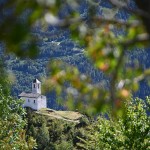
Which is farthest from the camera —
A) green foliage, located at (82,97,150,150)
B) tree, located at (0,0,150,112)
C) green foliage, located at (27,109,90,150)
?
green foliage, located at (27,109,90,150)

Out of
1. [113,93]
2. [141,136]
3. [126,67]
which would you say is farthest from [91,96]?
[141,136]

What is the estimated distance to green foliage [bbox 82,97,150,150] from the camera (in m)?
29.7

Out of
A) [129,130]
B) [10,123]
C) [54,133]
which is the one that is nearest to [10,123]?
[10,123]

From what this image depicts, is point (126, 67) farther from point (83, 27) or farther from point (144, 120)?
point (144, 120)

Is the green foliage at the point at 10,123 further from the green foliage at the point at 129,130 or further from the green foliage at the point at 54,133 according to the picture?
the green foliage at the point at 54,133

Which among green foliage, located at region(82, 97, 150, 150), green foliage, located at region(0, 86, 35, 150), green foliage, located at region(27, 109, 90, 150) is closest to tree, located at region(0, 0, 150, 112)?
green foliage, located at region(82, 97, 150, 150)

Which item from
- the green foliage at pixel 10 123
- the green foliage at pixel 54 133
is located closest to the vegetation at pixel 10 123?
the green foliage at pixel 10 123

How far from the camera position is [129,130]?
30062mm

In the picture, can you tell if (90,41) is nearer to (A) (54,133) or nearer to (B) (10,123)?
(B) (10,123)

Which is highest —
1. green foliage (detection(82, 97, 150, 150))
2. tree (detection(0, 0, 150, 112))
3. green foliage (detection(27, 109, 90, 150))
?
tree (detection(0, 0, 150, 112))

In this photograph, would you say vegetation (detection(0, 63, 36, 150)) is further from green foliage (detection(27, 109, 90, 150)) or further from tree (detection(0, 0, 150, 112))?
green foliage (detection(27, 109, 90, 150))

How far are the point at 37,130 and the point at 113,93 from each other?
145421 mm

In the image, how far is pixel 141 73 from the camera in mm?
4016

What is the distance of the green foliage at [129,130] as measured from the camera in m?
29.7
